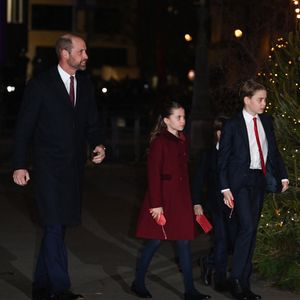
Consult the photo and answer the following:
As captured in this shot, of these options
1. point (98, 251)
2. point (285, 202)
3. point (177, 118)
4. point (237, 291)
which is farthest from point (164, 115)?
point (98, 251)

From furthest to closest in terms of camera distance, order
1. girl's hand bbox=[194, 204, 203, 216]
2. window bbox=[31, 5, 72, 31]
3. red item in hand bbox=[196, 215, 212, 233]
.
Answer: window bbox=[31, 5, 72, 31]
girl's hand bbox=[194, 204, 203, 216]
red item in hand bbox=[196, 215, 212, 233]

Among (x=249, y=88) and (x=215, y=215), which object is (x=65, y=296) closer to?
(x=215, y=215)

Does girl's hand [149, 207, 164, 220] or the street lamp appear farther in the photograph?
the street lamp

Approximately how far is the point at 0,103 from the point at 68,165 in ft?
79.0

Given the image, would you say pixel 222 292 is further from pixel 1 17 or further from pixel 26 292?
pixel 1 17

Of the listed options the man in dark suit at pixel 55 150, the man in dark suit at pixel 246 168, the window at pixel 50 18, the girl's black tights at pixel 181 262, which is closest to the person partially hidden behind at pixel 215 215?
the man in dark suit at pixel 246 168

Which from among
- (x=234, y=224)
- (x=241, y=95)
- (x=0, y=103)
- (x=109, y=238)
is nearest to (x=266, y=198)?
(x=234, y=224)

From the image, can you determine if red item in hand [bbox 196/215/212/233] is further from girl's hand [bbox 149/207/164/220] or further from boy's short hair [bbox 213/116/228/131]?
boy's short hair [bbox 213/116/228/131]

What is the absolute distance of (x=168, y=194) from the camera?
800 centimetres

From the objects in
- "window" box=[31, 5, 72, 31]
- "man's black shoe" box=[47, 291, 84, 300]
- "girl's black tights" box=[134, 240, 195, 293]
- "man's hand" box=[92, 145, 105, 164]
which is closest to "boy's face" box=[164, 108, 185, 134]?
"man's hand" box=[92, 145, 105, 164]

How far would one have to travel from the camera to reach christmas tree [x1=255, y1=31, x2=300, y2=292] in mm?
8523

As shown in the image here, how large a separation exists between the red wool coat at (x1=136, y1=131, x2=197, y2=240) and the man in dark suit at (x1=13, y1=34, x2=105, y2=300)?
473 millimetres

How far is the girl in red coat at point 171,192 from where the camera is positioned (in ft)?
26.0

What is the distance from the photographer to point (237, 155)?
26.3 ft
